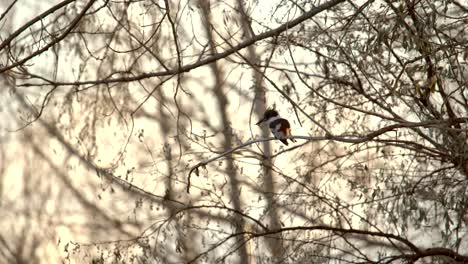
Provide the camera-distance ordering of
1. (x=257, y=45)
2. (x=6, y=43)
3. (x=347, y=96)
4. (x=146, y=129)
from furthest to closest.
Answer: (x=146, y=129)
(x=257, y=45)
(x=347, y=96)
(x=6, y=43)

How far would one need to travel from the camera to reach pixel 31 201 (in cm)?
596

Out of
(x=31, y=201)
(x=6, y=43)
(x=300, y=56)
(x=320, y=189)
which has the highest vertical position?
(x=300, y=56)

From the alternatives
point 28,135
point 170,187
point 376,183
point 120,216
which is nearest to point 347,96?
point 376,183

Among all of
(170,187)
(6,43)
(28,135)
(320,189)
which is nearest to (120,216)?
(170,187)

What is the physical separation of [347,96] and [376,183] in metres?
0.50

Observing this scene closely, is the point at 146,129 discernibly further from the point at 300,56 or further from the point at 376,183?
the point at 376,183

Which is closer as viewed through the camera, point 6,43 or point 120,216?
point 6,43

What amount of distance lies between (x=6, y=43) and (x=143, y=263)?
2345 mm

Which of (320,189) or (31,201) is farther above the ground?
(31,201)

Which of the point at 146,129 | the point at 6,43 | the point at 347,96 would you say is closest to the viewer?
the point at 6,43

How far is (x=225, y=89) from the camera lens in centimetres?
577

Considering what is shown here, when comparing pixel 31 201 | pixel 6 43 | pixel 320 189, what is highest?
pixel 31 201

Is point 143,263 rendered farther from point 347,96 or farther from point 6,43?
point 6,43

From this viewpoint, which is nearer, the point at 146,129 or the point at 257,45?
the point at 257,45
